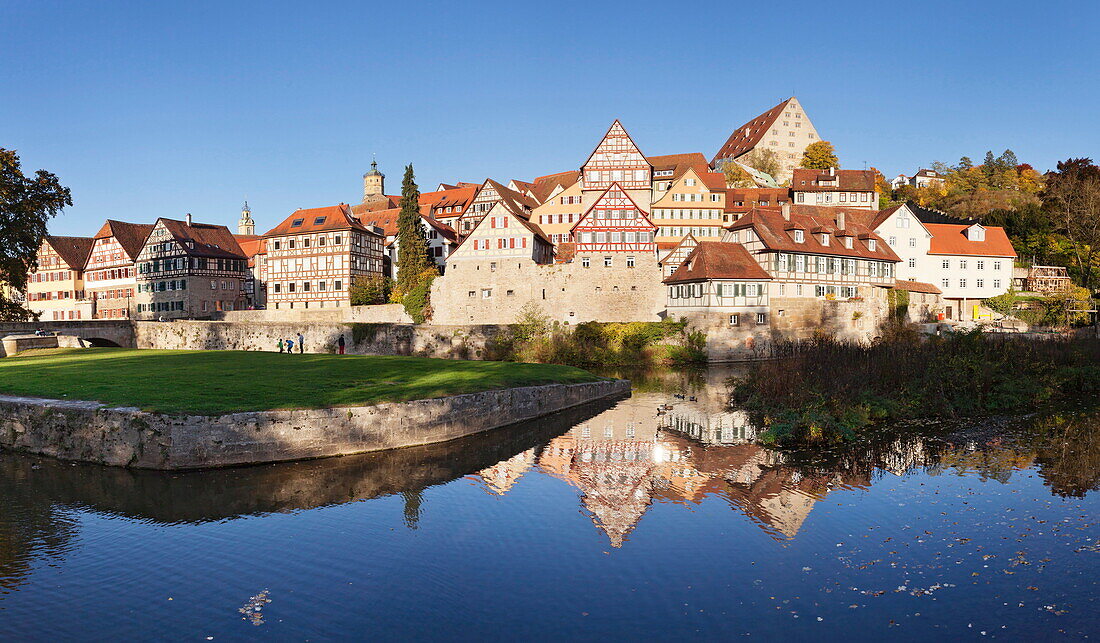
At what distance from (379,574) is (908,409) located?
21.1 meters

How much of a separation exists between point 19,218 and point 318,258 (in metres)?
26.9

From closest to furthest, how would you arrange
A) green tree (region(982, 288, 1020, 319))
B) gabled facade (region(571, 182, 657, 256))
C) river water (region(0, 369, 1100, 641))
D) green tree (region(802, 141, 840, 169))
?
river water (region(0, 369, 1100, 641))
gabled facade (region(571, 182, 657, 256))
green tree (region(982, 288, 1020, 319))
green tree (region(802, 141, 840, 169))

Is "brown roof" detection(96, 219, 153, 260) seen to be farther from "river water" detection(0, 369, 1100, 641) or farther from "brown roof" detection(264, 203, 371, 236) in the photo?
"river water" detection(0, 369, 1100, 641)

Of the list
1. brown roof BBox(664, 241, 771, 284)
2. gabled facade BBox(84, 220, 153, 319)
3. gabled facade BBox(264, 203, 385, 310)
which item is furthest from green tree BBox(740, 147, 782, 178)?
gabled facade BBox(84, 220, 153, 319)

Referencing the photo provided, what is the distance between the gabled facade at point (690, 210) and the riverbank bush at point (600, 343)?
1841 cm

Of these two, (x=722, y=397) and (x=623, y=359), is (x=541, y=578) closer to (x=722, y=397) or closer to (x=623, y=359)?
(x=722, y=397)

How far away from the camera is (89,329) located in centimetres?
4672

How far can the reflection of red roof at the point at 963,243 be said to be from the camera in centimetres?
6050

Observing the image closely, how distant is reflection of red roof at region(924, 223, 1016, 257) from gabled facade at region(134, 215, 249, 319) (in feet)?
223

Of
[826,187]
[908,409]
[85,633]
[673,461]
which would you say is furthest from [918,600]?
[826,187]

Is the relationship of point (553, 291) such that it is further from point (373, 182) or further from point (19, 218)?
point (373, 182)

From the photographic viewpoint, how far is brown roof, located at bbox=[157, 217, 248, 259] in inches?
2672

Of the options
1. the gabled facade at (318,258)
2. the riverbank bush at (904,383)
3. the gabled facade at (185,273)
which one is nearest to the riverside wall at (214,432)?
the riverbank bush at (904,383)

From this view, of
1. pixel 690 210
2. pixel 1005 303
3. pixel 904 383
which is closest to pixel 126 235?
pixel 690 210
